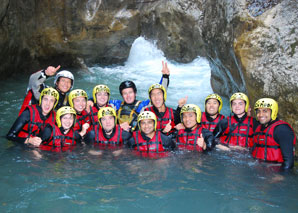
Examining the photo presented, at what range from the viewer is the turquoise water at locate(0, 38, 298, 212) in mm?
4215

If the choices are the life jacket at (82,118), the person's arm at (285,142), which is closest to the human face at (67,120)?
the life jacket at (82,118)

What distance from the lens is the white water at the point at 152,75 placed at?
12812 millimetres

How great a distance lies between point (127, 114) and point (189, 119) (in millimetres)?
1445

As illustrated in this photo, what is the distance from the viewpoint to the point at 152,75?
17.1 meters

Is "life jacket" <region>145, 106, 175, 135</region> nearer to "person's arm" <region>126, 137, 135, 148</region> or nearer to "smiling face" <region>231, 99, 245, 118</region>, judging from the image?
"person's arm" <region>126, 137, 135, 148</region>

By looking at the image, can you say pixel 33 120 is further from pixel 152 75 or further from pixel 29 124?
pixel 152 75

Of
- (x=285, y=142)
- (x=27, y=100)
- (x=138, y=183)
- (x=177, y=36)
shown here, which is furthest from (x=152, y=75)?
(x=138, y=183)

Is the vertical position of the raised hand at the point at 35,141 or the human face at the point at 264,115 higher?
the human face at the point at 264,115

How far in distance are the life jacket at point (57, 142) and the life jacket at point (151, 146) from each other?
52.3 inches

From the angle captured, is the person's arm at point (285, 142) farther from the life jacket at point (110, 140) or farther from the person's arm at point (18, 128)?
the person's arm at point (18, 128)

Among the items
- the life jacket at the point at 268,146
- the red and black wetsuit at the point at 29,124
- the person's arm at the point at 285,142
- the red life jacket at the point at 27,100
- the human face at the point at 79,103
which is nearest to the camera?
the person's arm at the point at 285,142

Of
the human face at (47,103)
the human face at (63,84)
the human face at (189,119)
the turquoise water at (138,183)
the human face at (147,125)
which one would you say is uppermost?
the human face at (63,84)

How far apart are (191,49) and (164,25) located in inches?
89.4

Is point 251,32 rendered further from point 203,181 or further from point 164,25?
point 164,25
